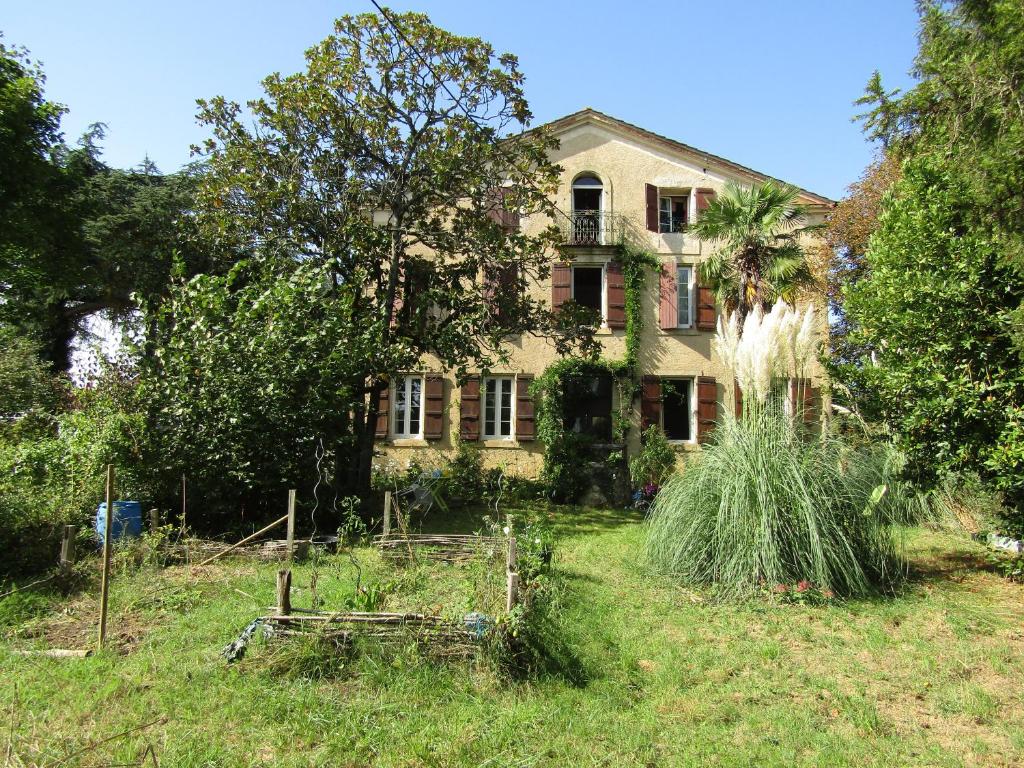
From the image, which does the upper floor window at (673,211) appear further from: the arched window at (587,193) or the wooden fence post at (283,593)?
the wooden fence post at (283,593)

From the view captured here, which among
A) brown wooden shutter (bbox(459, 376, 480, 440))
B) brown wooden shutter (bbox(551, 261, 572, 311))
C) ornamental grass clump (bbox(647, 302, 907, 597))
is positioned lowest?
ornamental grass clump (bbox(647, 302, 907, 597))

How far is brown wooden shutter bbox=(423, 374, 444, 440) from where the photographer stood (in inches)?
619

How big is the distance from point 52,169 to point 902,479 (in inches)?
517

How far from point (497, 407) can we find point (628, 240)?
5.40m

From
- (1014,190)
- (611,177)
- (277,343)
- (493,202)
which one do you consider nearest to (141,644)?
(277,343)

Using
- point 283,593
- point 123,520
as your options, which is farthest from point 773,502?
point 123,520

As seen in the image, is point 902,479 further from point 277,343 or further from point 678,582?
point 277,343

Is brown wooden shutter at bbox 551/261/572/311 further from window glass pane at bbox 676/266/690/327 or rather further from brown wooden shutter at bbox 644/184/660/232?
window glass pane at bbox 676/266/690/327

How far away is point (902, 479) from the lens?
6.98m

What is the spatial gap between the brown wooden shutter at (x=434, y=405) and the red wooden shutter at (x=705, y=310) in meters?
6.63

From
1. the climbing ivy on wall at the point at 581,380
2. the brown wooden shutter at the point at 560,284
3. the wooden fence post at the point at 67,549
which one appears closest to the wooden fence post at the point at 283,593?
the wooden fence post at the point at 67,549

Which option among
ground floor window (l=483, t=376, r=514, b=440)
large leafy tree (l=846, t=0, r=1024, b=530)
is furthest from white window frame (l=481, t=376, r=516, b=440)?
large leafy tree (l=846, t=0, r=1024, b=530)

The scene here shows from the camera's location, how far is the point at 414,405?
16156 mm

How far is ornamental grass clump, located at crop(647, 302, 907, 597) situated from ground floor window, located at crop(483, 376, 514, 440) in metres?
9.13
